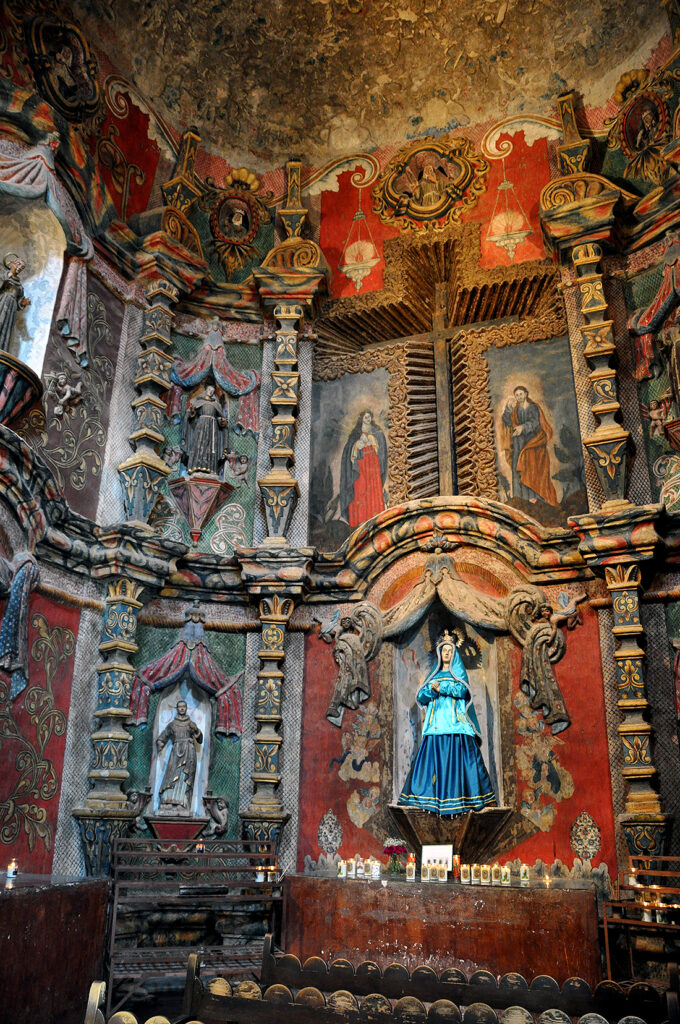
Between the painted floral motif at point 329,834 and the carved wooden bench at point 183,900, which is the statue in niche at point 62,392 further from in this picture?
the painted floral motif at point 329,834

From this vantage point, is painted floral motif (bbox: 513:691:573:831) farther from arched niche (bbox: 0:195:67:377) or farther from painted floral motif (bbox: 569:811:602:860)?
arched niche (bbox: 0:195:67:377)

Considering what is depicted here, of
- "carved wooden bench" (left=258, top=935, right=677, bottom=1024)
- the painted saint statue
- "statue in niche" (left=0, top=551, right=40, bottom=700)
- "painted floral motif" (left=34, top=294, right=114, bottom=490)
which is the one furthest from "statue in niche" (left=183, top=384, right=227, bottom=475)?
"carved wooden bench" (left=258, top=935, right=677, bottom=1024)

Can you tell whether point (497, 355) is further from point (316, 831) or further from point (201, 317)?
point (316, 831)

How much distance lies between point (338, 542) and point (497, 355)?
3043 mm

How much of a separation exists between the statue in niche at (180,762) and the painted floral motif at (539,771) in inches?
134

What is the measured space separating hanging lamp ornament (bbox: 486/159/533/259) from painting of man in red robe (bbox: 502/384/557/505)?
197 centimetres

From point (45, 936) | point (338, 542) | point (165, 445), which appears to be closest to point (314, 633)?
point (338, 542)

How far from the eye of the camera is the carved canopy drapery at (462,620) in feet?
28.8

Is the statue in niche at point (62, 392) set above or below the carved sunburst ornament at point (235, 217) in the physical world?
below

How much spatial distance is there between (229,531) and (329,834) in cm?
362

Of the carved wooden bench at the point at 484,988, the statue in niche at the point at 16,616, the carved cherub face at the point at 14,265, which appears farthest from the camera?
the carved cherub face at the point at 14,265

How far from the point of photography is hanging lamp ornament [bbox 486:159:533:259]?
1084 cm

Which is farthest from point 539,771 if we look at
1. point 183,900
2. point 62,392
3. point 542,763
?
point 62,392

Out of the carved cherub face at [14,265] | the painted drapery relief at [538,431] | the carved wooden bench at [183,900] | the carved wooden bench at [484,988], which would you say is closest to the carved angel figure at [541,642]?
the painted drapery relief at [538,431]
